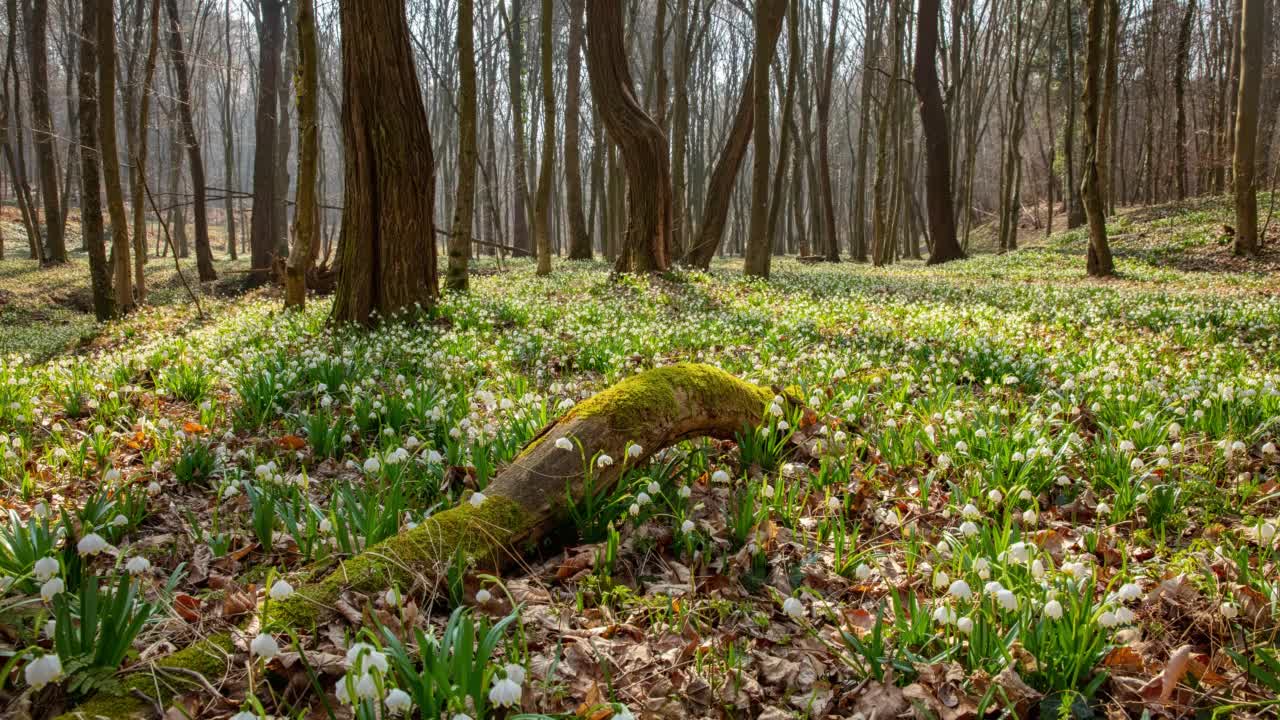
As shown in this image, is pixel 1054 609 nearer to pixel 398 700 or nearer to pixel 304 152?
pixel 398 700

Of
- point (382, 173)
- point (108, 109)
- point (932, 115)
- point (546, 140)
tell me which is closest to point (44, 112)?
point (108, 109)

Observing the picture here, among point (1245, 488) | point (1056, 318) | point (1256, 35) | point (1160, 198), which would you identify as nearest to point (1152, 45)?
point (1160, 198)

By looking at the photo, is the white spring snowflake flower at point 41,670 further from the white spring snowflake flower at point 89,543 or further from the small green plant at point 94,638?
the white spring snowflake flower at point 89,543

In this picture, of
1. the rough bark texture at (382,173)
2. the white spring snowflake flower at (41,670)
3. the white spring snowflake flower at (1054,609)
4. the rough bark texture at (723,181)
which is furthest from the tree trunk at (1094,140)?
the white spring snowflake flower at (41,670)

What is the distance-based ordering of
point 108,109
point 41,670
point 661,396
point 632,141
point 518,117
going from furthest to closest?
1. point 518,117
2. point 632,141
3. point 108,109
4. point 661,396
5. point 41,670

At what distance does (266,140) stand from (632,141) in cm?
1170

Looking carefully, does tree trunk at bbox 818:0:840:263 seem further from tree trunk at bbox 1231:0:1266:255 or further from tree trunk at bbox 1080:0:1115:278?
tree trunk at bbox 1231:0:1266:255

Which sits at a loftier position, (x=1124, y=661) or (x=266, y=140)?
(x=266, y=140)

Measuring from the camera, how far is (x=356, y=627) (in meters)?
2.40

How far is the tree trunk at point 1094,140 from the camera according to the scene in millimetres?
12430

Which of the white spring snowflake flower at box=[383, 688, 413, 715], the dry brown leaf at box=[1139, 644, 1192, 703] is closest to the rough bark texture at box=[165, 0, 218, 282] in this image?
the white spring snowflake flower at box=[383, 688, 413, 715]

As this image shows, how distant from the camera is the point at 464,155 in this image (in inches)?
405

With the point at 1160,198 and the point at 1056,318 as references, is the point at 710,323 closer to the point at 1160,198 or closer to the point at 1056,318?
the point at 1056,318

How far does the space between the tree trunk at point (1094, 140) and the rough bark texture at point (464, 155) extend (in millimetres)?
10332
